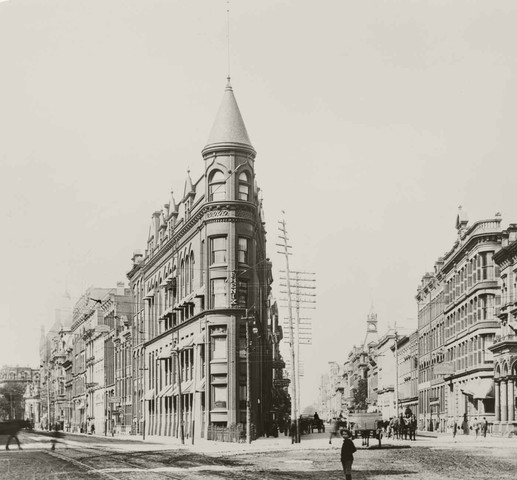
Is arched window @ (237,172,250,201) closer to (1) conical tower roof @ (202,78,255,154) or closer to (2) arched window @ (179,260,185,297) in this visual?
(1) conical tower roof @ (202,78,255,154)

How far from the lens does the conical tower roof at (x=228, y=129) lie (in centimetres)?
6316

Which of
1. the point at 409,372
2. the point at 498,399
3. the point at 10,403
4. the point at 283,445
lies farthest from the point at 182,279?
the point at 409,372

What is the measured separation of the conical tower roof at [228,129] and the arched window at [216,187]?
188cm

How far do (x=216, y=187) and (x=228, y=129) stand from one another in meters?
4.13

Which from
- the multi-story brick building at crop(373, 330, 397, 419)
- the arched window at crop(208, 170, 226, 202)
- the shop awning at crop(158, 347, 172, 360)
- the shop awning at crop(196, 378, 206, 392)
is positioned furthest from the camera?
the multi-story brick building at crop(373, 330, 397, 419)

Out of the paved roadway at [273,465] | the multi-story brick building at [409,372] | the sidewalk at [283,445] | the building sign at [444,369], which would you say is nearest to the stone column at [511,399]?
the sidewalk at [283,445]

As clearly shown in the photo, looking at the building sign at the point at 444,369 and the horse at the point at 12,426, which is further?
the building sign at the point at 444,369

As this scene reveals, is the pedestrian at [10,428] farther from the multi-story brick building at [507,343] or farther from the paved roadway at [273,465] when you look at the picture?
the multi-story brick building at [507,343]

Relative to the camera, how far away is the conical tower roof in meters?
63.2

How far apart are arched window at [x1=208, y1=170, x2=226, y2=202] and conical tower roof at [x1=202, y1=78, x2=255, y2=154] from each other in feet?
6.16

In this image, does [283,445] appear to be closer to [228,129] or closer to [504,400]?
[504,400]

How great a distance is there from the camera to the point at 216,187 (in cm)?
6397

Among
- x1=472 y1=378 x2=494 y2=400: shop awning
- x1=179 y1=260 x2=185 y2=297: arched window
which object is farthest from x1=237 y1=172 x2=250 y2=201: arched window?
x1=472 y1=378 x2=494 y2=400: shop awning

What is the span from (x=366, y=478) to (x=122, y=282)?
105m
